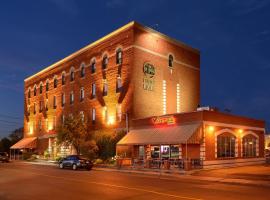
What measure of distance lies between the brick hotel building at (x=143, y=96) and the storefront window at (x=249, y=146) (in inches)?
4.5

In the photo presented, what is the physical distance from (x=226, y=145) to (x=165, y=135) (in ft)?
21.1

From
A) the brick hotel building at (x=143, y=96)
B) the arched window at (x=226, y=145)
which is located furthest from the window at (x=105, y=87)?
the arched window at (x=226, y=145)

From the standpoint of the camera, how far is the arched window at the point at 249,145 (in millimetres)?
39422

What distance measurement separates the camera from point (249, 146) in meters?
40.3

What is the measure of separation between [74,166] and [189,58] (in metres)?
25.0

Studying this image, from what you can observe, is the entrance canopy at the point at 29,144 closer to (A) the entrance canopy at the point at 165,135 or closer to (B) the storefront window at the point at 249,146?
(A) the entrance canopy at the point at 165,135

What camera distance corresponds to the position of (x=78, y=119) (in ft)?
159

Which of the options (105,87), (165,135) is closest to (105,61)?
(105,87)

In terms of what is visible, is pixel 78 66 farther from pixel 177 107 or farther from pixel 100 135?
pixel 177 107

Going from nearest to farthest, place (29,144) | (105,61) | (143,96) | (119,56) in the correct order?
(143,96)
(119,56)
(105,61)
(29,144)

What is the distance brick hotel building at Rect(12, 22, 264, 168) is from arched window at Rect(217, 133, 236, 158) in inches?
4.3

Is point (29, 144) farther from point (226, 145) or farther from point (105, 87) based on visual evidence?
point (226, 145)

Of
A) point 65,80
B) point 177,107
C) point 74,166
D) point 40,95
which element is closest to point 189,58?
point 177,107

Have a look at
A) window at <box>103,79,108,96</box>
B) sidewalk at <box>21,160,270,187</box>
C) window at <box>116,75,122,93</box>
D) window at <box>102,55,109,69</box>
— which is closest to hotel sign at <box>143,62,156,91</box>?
window at <box>116,75,122,93</box>
